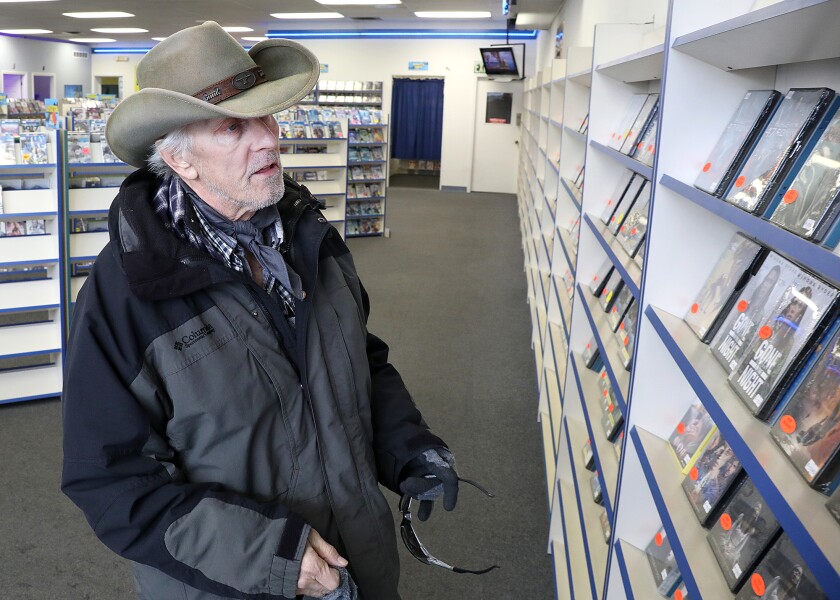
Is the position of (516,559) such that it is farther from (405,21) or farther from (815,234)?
(405,21)

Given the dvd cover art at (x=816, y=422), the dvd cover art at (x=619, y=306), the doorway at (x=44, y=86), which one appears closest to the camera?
the dvd cover art at (x=816, y=422)

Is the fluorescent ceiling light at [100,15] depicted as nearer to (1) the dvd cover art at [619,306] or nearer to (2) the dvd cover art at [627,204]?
(2) the dvd cover art at [627,204]

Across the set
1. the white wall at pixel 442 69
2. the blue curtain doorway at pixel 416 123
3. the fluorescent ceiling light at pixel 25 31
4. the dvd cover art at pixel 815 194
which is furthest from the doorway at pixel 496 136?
the dvd cover art at pixel 815 194

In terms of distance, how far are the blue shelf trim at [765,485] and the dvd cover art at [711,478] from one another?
0.20m

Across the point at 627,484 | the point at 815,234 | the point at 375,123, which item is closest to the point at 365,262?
the point at 375,123

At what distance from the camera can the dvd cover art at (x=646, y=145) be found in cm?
238

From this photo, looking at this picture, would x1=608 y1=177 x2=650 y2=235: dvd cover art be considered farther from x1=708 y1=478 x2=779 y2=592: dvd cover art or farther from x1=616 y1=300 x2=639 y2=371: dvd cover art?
x1=708 y1=478 x2=779 y2=592: dvd cover art

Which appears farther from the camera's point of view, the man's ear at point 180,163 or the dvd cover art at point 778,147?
the man's ear at point 180,163

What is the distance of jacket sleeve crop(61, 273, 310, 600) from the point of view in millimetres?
1343

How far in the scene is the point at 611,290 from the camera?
9.00 feet

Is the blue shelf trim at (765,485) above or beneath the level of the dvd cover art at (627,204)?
beneath

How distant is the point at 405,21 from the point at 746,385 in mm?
14859

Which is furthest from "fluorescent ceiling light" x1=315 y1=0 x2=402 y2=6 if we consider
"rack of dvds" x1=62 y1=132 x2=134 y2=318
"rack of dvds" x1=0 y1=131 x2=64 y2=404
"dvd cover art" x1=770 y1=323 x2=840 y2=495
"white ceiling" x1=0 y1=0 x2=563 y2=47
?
"dvd cover art" x1=770 y1=323 x2=840 y2=495

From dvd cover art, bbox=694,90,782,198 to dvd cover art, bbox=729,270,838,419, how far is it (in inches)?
12.7
